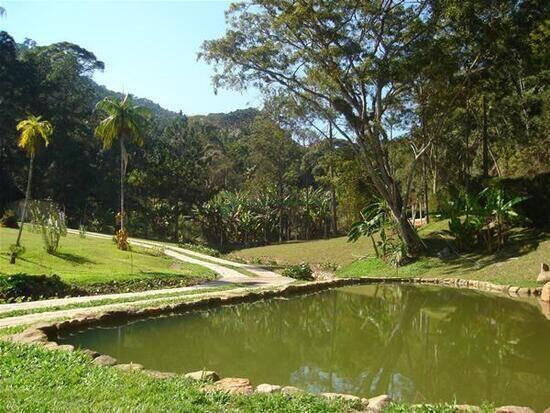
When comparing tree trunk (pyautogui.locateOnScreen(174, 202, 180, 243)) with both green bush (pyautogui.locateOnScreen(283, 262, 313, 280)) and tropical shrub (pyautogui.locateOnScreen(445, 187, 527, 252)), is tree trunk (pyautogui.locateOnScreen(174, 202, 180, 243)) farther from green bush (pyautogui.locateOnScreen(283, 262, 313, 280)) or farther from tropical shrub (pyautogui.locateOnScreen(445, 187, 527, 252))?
tropical shrub (pyautogui.locateOnScreen(445, 187, 527, 252))

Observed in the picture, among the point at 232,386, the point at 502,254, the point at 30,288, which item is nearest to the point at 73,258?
the point at 30,288

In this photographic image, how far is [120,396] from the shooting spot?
215 inches

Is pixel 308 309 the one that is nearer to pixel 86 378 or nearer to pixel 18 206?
pixel 86 378

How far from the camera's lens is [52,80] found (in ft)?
186

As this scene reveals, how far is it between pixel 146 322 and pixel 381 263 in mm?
15166

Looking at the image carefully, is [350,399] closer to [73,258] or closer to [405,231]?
[405,231]

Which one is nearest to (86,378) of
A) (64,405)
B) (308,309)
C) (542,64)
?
(64,405)

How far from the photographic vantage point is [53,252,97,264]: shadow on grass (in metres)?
22.3

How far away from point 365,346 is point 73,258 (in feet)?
53.3

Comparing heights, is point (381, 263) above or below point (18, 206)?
below

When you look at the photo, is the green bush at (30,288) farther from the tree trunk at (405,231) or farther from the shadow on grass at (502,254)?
the shadow on grass at (502,254)

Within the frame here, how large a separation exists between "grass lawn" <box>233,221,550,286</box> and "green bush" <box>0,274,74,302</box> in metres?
13.6

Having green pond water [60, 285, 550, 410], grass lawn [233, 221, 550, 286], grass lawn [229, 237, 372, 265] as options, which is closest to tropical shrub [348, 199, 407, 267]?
grass lawn [233, 221, 550, 286]

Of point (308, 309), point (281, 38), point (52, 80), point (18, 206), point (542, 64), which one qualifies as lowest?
point (308, 309)
